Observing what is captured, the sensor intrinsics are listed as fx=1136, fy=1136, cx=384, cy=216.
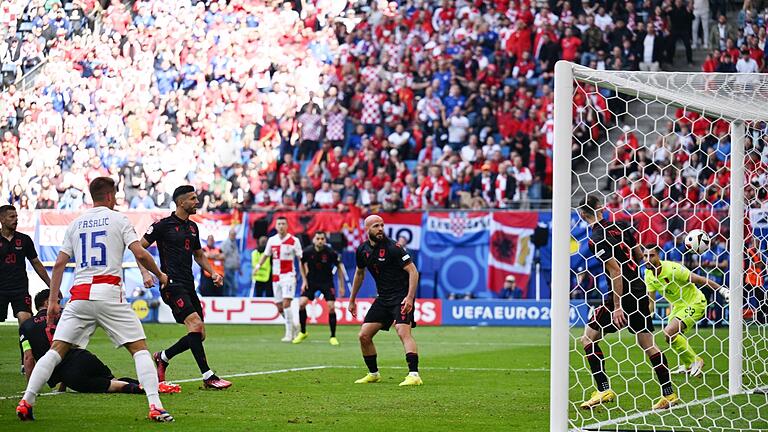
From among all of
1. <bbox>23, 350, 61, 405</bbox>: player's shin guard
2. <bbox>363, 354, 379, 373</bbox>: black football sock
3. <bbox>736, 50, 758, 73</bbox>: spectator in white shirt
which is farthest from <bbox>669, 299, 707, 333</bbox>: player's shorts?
<bbox>736, 50, 758, 73</bbox>: spectator in white shirt

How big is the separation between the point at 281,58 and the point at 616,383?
20.1 m

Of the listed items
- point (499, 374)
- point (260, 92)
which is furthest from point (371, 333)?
point (260, 92)

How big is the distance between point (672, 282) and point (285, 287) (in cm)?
882

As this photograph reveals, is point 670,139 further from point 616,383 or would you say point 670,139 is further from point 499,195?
point 616,383

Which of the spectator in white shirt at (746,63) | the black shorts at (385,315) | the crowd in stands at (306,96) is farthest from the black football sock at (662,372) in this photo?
the spectator in white shirt at (746,63)

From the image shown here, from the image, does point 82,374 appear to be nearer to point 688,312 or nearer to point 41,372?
point 41,372

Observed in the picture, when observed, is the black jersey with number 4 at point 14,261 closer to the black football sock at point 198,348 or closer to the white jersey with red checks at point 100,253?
the black football sock at point 198,348

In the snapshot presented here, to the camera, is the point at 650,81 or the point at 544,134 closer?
the point at 650,81

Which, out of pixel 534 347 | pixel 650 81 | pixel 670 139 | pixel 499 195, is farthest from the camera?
pixel 499 195

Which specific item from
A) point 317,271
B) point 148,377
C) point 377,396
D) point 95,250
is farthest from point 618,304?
point 317,271

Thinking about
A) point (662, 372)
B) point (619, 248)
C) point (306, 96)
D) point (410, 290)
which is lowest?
point (662, 372)

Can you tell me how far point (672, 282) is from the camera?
13.1m

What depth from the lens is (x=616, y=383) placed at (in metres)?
12.4

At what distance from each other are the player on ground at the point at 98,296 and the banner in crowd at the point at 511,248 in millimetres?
15811
